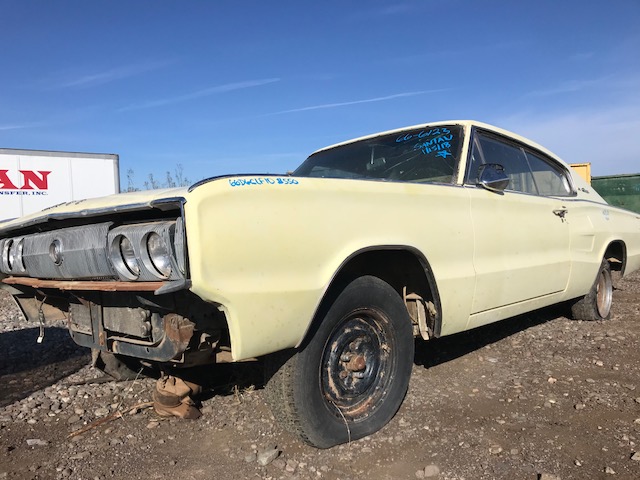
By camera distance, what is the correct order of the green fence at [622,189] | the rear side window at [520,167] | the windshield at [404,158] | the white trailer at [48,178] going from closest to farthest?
the windshield at [404,158] < the rear side window at [520,167] < the white trailer at [48,178] < the green fence at [622,189]

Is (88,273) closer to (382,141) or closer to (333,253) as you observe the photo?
(333,253)

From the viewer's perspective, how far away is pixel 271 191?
2.17 m

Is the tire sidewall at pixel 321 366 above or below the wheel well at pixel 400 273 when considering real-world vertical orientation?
below

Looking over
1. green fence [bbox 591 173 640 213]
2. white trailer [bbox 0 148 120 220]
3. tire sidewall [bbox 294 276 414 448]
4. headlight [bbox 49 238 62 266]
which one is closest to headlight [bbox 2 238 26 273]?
headlight [bbox 49 238 62 266]

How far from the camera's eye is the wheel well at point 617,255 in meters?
5.30

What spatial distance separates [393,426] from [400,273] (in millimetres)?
868

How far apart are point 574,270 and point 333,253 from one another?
9.31 feet

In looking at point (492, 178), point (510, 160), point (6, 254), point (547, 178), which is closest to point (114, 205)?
point (6, 254)

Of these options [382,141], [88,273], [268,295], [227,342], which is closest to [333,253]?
[268,295]

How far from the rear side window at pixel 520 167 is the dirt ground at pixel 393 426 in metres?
1.39

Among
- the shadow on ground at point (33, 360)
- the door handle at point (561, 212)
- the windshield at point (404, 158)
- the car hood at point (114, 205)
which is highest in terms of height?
Result: the windshield at point (404, 158)

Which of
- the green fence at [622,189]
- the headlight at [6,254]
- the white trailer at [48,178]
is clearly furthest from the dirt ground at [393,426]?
the green fence at [622,189]

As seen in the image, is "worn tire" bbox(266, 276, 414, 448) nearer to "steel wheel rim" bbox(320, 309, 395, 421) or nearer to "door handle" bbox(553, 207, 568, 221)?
"steel wheel rim" bbox(320, 309, 395, 421)

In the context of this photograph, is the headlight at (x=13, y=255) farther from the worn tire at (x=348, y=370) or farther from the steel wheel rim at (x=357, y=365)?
the steel wheel rim at (x=357, y=365)
